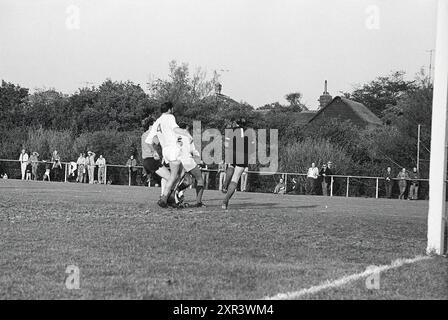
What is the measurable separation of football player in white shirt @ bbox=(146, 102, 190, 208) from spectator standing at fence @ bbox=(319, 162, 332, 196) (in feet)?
75.7

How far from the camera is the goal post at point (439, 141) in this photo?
29.8 feet

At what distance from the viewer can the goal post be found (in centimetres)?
907

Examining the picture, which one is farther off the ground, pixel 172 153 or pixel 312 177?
pixel 172 153

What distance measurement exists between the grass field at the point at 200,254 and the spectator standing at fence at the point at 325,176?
77.5 ft

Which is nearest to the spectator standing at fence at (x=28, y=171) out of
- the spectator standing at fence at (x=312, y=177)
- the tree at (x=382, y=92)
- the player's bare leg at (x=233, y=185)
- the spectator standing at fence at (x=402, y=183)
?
the spectator standing at fence at (x=312, y=177)

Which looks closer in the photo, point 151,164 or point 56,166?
point 151,164

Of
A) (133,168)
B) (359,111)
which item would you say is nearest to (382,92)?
(359,111)

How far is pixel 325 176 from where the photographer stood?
122ft

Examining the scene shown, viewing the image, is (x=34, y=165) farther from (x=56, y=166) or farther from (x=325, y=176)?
(x=325, y=176)

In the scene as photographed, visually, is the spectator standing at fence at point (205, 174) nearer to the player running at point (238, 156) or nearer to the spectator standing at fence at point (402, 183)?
the spectator standing at fence at point (402, 183)

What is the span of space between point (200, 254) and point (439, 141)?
3.33 m

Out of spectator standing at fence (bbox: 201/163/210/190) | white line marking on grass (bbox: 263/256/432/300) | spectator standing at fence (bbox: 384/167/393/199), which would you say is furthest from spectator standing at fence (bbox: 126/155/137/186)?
white line marking on grass (bbox: 263/256/432/300)

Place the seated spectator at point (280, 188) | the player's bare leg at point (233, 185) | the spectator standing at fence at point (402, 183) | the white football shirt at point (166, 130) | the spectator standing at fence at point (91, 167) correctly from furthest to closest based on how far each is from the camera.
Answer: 1. the spectator standing at fence at point (91, 167)
2. the seated spectator at point (280, 188)
3. the spectator standing at fence at point (402, 183)
4. the player's bare leg at point (233, 185)
5. the white football shirt at point (166, 130)

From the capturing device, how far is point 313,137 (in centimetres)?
4784
